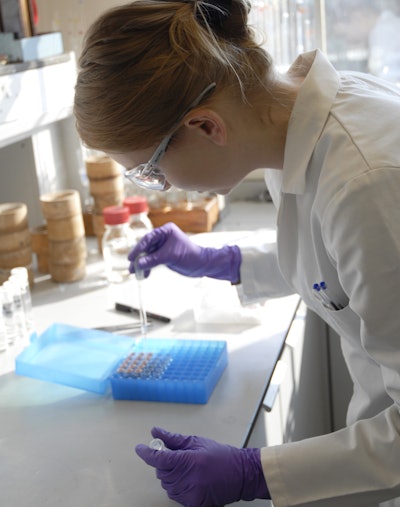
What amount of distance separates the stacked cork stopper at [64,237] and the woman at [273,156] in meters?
0.85

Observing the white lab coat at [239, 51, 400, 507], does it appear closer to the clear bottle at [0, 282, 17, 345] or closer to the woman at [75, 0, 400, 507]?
the woman at [75, 0, 400, 507]

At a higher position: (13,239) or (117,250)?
(13,239)

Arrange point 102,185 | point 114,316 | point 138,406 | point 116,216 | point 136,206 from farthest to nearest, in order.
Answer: point 102,185 → point 136,206 → point 116,216 → point 114,316 → point 138,406

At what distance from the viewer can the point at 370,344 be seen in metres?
1.03

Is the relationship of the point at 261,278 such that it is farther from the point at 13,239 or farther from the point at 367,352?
the point at 13,239

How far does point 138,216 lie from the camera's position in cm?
214

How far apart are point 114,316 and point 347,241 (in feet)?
3.21

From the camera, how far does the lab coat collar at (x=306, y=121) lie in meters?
1.10

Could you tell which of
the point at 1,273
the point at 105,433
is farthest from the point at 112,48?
the point at 1,273

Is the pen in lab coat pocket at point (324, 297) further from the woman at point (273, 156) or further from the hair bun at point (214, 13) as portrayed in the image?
the hair bun at point (214, 13)

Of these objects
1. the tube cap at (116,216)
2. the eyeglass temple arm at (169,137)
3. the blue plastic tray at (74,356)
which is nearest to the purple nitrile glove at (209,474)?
the blue plastic tray at (74,356)

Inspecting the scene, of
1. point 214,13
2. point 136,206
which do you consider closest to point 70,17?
point 136,206

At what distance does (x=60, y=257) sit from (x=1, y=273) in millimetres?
186

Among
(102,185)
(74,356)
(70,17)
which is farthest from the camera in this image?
(70,17)
